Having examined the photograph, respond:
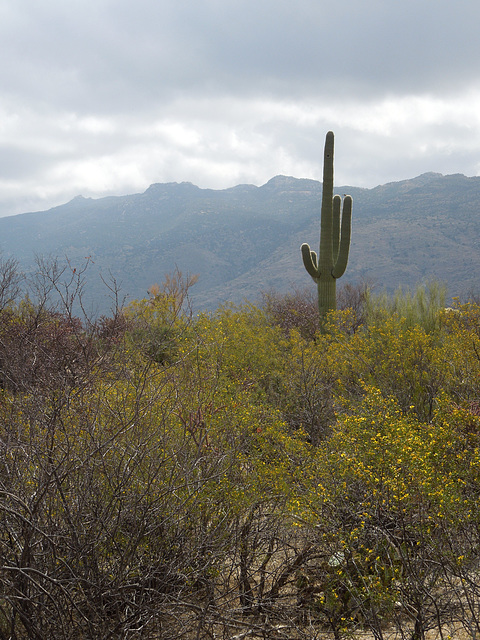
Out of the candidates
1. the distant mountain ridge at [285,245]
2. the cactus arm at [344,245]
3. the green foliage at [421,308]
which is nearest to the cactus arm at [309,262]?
the cactus arm at [344,245]

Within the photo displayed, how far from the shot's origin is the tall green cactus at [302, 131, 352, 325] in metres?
13.9

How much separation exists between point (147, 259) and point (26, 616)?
16606cm

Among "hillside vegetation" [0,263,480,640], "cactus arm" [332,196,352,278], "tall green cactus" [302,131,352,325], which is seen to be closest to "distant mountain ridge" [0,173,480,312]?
"cactus arm" [332,196,352,278]

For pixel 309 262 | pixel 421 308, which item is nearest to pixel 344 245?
pixel 309 262

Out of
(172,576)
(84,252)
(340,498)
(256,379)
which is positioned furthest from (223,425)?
(84,252)

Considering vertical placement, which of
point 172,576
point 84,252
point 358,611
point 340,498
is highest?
point 84,252

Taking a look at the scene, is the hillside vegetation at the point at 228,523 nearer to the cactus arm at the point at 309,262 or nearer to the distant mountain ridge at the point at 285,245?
the cactus arm at the point at 309,262

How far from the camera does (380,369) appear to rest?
7.75 meters

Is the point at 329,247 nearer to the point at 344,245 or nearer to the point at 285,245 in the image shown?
the point at 344,245

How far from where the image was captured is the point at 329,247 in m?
14.2

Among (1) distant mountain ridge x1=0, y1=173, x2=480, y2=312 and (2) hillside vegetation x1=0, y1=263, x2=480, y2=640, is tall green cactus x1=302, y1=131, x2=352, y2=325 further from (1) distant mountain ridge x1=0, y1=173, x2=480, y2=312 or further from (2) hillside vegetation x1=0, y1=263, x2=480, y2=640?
(1) distant mountain ridge x1=0, y1=173, x2=480, y2=312

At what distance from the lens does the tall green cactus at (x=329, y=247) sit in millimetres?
13883

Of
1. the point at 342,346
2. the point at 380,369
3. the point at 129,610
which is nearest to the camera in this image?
the point at 129,610

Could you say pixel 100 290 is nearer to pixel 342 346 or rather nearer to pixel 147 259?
pixel 147 259
